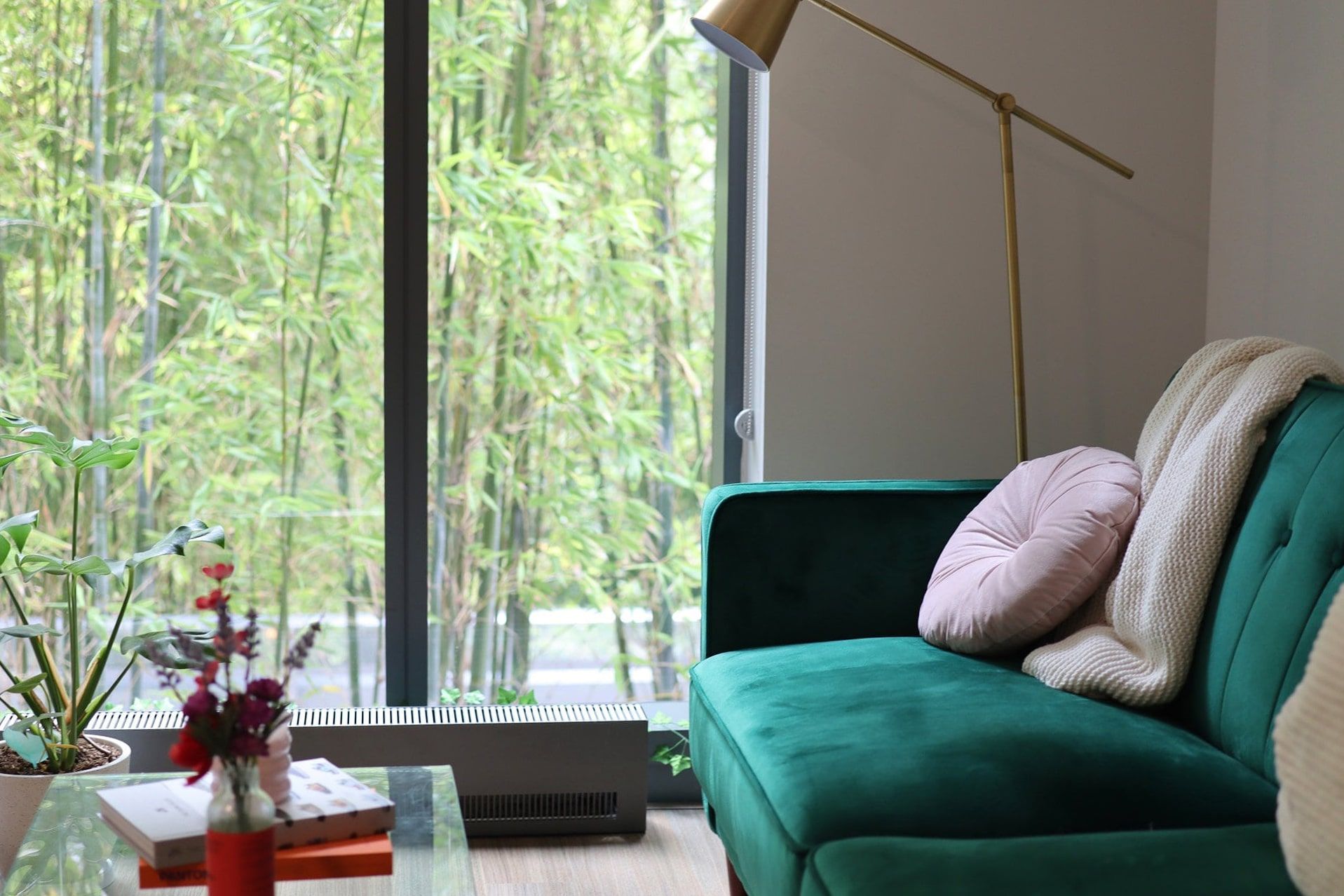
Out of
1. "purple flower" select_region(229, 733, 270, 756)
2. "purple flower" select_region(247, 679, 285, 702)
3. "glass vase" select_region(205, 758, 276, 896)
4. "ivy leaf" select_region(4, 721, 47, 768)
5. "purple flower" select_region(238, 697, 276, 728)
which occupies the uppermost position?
"purple flower" select_region(247, 679, 285, 702)

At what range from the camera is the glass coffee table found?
4.74 ft

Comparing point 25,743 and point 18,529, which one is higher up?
point 18,529

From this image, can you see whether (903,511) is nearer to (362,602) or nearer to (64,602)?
(362,602)

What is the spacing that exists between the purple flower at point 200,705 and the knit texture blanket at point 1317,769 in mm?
990

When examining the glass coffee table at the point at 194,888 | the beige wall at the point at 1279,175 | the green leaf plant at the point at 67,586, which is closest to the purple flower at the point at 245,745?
the glass coffee table at the point at 194,888

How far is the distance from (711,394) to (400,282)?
699 millimetres

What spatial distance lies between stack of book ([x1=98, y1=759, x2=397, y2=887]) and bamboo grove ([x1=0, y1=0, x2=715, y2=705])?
133 centimetres

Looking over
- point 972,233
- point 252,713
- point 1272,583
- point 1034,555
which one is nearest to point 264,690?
point 252,713

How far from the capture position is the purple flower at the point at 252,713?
1.20 meters

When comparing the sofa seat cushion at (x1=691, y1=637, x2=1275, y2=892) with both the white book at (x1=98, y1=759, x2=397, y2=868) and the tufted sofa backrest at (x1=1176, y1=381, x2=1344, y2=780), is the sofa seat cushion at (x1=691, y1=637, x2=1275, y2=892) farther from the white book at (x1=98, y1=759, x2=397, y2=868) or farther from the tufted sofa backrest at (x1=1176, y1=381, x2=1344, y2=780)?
the white book at (x1=98, y1=759, x2=397, y2=868)

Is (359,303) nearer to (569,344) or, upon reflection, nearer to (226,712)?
(569,344)

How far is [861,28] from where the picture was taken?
2.41 m

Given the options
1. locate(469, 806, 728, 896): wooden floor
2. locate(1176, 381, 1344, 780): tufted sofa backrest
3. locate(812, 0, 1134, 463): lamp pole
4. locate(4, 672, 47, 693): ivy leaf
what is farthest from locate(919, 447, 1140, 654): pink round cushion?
locate(4, 672, 47, 693): ivy leaf

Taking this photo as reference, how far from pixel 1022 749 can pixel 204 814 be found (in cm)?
93
